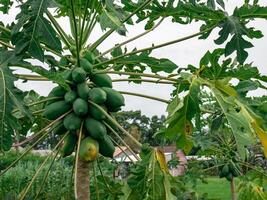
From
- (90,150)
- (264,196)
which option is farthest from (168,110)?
(264,196)

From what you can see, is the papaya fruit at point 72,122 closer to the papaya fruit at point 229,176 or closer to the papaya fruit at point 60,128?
the papaya fruit at point 60,128

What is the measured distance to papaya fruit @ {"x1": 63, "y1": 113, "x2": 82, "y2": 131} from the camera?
9.05ft

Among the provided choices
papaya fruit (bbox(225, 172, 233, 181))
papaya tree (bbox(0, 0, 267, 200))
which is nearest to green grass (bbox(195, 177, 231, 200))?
papaya fruit (bbox(225, 172, 233, 181))

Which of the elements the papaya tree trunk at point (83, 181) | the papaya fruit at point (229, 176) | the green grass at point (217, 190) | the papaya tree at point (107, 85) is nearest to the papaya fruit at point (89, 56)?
the papaya tree at point (107, 85)

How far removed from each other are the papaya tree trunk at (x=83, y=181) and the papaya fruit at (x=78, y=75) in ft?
1.35

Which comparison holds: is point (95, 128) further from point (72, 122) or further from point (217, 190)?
point (217, 190)

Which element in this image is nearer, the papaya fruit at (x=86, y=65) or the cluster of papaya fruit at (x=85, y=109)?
the cluster of papaya fruit at (x=85, y=109)

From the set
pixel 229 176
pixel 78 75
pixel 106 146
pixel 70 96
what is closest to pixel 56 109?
pixel 70 96

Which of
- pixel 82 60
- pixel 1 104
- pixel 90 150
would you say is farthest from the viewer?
pixel 82 60

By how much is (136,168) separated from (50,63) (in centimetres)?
Answer: 70

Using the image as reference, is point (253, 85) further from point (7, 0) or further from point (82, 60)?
point (7, 0)

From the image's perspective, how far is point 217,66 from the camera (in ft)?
9.85

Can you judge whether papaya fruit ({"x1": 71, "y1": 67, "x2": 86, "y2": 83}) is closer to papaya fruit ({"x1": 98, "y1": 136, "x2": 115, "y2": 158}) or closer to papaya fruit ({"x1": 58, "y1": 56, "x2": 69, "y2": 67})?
papaya fruit ({"x1": 58, "y1": 56, "x2": 69, "y2": 67})

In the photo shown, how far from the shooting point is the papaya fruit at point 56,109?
2.84 m
